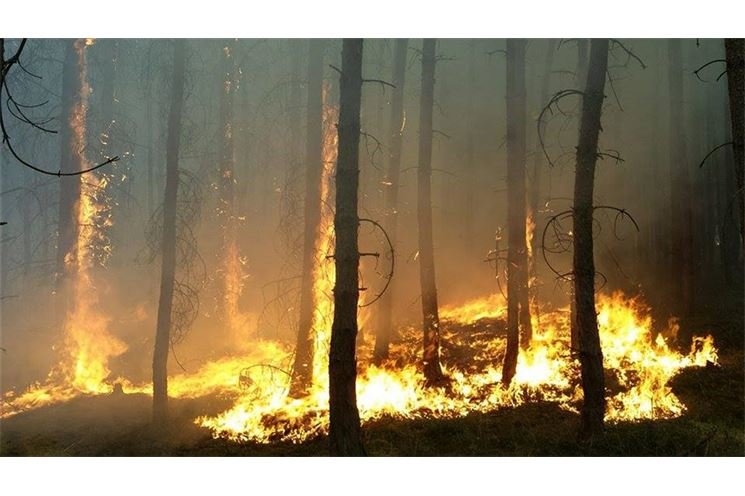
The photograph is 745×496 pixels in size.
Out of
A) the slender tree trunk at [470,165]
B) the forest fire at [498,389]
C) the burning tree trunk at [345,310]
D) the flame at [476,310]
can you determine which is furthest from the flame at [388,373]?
the slender tree trunk at [470,165]

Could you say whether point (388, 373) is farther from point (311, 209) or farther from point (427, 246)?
point (311, 209)

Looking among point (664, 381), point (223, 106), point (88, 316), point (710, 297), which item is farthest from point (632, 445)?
point (223, 106)

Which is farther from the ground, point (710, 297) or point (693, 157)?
point (693, 157)

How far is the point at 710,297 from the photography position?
1491cm

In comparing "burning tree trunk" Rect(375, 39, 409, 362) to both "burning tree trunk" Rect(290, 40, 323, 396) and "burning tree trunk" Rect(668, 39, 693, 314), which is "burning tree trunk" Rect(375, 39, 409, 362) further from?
"burning tree trunk" Rect(668, 39, 693, 314)

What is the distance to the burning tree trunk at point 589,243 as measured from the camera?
21.6 ft

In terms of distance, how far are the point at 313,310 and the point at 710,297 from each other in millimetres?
12291

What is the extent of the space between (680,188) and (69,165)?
52.0 feet

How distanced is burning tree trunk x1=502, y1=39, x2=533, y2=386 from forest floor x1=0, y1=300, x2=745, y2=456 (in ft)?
4.77

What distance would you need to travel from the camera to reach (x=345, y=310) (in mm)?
5992

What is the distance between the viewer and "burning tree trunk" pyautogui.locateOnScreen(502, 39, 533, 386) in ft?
32.2

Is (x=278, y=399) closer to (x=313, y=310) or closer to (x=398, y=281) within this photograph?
(x=313, y=310)

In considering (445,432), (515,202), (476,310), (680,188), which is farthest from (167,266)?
(680,188)

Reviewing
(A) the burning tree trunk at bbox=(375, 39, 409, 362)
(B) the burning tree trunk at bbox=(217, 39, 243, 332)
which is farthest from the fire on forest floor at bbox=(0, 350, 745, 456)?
(B) the burning tree trunk at bbox=(217, 39, 243, 332)
